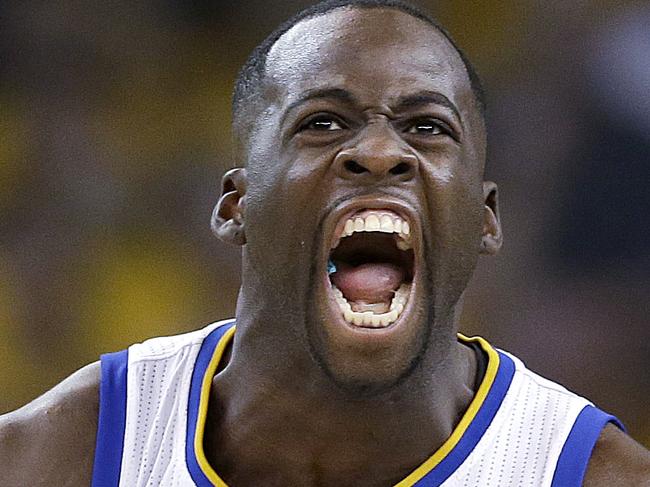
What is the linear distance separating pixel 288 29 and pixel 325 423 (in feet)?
2.15

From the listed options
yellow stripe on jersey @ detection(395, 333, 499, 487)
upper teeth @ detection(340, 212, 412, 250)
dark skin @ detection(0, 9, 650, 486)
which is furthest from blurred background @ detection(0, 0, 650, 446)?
upper teeth @ detection(340, 212, 412, 250)

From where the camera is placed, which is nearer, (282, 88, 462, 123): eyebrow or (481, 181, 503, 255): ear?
(282, 88, 462, 123): eyebrow

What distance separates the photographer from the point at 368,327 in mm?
2012

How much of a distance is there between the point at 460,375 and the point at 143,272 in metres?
2.00

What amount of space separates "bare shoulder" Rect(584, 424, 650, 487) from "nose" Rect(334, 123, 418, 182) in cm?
53

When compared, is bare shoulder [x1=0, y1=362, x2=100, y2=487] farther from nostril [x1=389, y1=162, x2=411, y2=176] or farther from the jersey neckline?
nostril [x1=389, y1=162, x2=411, y2=176]

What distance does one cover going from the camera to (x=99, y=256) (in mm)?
4062

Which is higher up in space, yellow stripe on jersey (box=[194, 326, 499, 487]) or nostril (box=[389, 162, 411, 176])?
nostril (box=[389, 162, 411, 176])

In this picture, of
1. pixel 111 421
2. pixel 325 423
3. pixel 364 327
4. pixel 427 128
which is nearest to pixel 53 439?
pixel 111 421

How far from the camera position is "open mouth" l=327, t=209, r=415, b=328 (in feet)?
6.59

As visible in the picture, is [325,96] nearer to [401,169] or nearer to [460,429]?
[401,169]

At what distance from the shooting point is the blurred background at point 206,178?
151 inches

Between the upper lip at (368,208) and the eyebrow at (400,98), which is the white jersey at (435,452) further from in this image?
the eyebrow at (400,98)

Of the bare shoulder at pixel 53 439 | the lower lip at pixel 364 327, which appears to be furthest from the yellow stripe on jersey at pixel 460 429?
the bare shoulder at pixel 53 439
